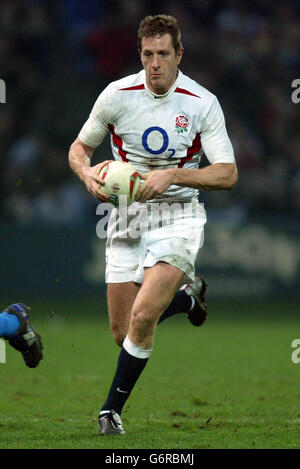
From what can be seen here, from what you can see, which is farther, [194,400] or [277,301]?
[277,301]

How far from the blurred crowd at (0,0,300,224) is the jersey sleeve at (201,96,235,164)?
8290mm

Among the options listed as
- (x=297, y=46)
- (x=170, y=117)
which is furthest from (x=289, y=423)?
(x=297, y=46)

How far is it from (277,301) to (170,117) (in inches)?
309

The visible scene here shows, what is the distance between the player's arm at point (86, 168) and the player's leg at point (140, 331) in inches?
22.9

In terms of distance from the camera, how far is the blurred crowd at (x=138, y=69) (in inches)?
564

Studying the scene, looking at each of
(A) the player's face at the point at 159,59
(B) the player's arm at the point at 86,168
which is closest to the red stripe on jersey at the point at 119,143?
(B) the player's arm at the point at 86,168

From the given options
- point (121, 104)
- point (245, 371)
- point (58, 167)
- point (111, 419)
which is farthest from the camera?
point (58, 167)

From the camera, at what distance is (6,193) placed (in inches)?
547

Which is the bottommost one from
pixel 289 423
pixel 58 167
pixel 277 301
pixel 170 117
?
pixel 277 301

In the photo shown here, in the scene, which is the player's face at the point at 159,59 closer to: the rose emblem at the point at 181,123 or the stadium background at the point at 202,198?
the rose emblem at the point at 181,123

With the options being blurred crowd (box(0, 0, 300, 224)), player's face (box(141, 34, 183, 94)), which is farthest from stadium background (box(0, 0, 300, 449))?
player's face (box(141, 34, 183, 94))

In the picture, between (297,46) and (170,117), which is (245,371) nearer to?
(170,117)

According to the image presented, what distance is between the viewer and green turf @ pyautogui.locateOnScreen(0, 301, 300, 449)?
215 inches

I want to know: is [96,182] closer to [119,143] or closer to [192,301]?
[119,143]
